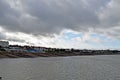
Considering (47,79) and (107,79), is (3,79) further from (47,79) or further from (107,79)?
(107,79)

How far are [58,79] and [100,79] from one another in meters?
8.95

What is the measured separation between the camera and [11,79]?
47.2 metres

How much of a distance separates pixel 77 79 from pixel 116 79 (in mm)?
8315

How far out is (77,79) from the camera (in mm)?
48500

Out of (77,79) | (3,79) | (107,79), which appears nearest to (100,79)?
(107,79)

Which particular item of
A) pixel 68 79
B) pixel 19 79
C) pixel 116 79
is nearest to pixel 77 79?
pixel 68 79

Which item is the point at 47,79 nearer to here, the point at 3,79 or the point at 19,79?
the point at 19,79

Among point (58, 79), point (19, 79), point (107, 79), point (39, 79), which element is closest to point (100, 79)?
point (107, 79)

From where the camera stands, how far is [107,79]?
160 feet

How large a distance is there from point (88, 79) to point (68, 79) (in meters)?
4.27

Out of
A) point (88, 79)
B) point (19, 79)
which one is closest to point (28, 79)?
point (19, 79)

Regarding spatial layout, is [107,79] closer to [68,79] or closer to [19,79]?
[68,79]

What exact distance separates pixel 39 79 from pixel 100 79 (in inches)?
508

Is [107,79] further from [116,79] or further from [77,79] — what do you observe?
[77,79]
